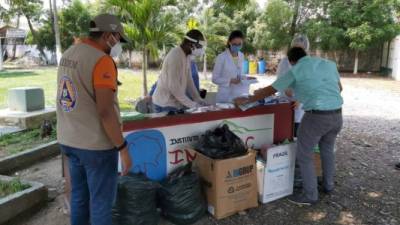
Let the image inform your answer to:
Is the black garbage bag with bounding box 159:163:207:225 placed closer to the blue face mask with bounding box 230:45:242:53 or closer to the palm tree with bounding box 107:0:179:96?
the blue face mask with bounding box 230:45:242:53

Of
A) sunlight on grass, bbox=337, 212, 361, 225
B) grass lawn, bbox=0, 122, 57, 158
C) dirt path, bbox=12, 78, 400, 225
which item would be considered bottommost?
sunlight on grass, bbox=337, 212, 361, 225

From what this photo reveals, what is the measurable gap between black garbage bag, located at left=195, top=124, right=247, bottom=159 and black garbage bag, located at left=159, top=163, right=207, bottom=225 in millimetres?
265

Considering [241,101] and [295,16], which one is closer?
[241,101]

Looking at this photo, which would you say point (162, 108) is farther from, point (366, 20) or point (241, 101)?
point (366, 20)

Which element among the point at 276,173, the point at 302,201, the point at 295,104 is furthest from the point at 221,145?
the point at 295,104

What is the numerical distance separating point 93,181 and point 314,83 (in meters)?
2.23

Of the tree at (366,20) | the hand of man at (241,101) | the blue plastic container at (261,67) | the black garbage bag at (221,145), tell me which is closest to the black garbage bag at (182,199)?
the black garbage bag at (221,145)

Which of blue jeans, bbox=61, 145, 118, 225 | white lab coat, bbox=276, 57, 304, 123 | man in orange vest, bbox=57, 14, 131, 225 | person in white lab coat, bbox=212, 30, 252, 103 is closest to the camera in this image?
man in orange vest, bbox=57, 14, 131, 225

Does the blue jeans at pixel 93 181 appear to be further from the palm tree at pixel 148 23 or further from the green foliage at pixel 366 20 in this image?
Answer: the green foliage at pixel 366 20

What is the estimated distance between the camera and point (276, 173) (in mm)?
3740

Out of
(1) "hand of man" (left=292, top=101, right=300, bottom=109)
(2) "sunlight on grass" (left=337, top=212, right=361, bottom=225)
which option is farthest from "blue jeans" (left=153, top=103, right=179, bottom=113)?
(2) "sunlight on grass" (left=337, top=212, right=361, bottom=225)

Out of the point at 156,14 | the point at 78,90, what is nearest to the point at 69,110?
the point at 78,90

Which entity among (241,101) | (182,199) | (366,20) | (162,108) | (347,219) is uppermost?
(366,20)

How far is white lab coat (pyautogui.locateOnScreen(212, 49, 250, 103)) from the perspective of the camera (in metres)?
4.88
